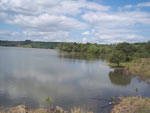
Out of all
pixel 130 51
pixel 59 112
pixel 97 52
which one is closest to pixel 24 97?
Answer: pixel 59 112

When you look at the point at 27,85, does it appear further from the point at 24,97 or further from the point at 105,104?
the point at 105,104

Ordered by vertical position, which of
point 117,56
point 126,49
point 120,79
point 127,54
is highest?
point 126,49

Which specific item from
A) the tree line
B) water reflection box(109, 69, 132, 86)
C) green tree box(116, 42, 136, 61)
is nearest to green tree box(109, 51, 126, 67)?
the tree line

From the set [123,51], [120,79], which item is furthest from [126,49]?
[120,79]

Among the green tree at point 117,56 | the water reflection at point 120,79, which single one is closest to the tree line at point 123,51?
the green tree at point 117,56

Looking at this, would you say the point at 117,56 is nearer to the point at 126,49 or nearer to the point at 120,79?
the point at 120,79

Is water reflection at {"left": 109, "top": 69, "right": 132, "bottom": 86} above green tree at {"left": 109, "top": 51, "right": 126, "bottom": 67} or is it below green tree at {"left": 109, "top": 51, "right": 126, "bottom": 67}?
below

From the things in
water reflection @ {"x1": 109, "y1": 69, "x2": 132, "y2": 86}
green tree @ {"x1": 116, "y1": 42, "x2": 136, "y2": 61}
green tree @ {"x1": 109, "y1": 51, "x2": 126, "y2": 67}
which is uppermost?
green tree @ {"x1": 116, "y1": 42, "x2": 136, "y2": 61}

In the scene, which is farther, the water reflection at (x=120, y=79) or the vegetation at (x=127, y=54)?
the vegetation at (x=127, y=54)

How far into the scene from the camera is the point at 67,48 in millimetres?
100750

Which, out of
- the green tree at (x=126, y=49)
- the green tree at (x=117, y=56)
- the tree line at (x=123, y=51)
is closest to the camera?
the green tree at (x=117, y=56)

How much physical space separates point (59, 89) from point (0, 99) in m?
6.18

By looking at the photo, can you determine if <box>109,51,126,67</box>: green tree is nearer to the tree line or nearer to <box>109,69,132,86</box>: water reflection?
the tree line

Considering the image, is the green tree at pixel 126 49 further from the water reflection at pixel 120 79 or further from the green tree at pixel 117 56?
the water reflection at pixel 120 79
